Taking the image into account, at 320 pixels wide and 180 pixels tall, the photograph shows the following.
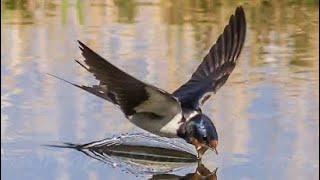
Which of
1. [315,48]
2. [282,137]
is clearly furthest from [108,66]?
[315,48]

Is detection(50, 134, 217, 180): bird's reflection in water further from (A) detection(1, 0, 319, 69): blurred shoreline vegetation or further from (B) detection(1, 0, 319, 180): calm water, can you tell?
(A) detection(1, 0, 319, 69): blurred shoreline vegetation

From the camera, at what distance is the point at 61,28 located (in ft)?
19.6

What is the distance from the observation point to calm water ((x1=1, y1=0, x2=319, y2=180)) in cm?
352

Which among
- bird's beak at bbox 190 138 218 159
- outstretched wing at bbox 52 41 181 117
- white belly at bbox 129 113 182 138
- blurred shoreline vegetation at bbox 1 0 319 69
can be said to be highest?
outstretched wing at bbox 52 41 181 117

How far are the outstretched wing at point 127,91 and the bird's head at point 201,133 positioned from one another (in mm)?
64

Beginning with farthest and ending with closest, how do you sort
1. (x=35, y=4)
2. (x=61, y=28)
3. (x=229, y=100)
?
1. (x=35, y=4)
2. (x=61, y=28)
3. (x=229, y=100)

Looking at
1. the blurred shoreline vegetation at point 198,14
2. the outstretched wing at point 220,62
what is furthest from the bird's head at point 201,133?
the blurred shoreline vegetation at point 198,14

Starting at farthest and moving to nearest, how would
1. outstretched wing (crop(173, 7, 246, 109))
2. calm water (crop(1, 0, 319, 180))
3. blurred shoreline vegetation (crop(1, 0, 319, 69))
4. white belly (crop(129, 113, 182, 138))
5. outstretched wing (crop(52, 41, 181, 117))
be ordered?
blurred shoreline vegetation (crop(1, 0, 319, 69)) → outstretched wing (crop(173, 7, 246, 109)) → white belly (crop(129, 113, 182, 138)) → calm water (crop(1, 0, 319, 180)) → outstretched wing (crop(52, 41, 181, 117))

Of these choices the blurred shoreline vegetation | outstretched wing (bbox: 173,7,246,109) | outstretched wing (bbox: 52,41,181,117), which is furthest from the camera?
the blurred shoreline vegetation

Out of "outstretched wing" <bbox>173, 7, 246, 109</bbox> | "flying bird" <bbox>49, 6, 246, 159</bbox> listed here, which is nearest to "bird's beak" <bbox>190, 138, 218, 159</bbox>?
"flying bird" <bbox>49, 6, 246, 159</bbox>

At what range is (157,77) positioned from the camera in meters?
4.66

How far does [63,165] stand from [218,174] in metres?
0.44

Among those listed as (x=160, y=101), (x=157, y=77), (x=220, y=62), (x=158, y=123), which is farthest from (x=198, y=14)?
(x=160, y=101)

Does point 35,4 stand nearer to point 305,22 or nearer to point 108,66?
point 305,22
